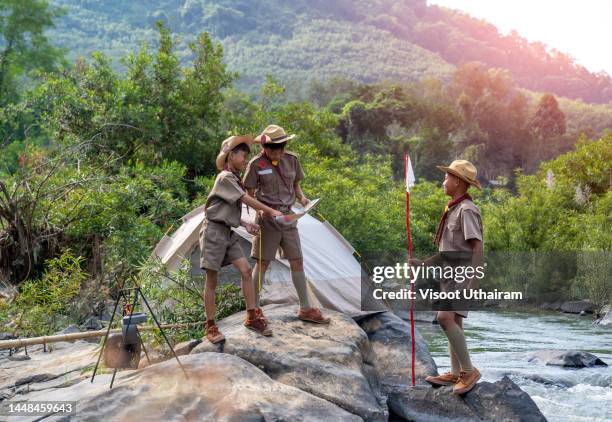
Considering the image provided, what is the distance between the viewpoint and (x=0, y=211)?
1185 centimetres

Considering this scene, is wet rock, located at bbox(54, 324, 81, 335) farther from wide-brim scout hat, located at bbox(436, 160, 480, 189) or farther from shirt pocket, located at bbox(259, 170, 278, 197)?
wide-brim scout hat, located at bbox(436, 160, 480, 189)

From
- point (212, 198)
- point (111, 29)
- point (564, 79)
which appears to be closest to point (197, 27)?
point (111, 29)

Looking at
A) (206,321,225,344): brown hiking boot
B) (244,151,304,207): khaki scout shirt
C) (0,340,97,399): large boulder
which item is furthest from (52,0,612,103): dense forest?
(206,321,225,344): brown hiking boot

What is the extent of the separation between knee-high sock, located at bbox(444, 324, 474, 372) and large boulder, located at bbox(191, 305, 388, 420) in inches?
31.4

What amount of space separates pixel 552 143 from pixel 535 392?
6024 cm

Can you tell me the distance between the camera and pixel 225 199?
668 cm

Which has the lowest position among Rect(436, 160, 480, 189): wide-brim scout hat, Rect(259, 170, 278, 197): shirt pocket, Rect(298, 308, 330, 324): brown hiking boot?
Rect(298, 308, 330, 324): brown hiking boot

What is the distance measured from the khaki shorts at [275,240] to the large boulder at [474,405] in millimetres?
1712

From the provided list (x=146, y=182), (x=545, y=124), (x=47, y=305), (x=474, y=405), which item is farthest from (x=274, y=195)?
(x=545, y=124)

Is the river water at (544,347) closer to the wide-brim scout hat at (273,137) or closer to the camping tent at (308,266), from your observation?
the camping tent at (308,266)

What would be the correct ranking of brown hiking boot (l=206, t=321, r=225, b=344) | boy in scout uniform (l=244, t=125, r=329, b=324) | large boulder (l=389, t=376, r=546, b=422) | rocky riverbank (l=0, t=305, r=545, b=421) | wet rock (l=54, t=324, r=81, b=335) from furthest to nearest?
wet rock (l=54, t=324, r=81, b=335)
boy in scout uniform (l=244, t=125, r=329, b=324)
brown hiking boot (l=206, t=321, r=225, b=344)
large boulder (l=389, t=376, r=546, b=422)
rocky riverbank (l=0, t=305, r=545, b=421)

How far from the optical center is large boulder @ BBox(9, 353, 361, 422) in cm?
553

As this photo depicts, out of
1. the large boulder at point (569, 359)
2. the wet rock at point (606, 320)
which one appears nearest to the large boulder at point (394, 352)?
the large boulder at point (569, 359)

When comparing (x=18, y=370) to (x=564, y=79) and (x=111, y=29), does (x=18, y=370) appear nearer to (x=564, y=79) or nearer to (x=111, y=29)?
(x=111, y=29)
